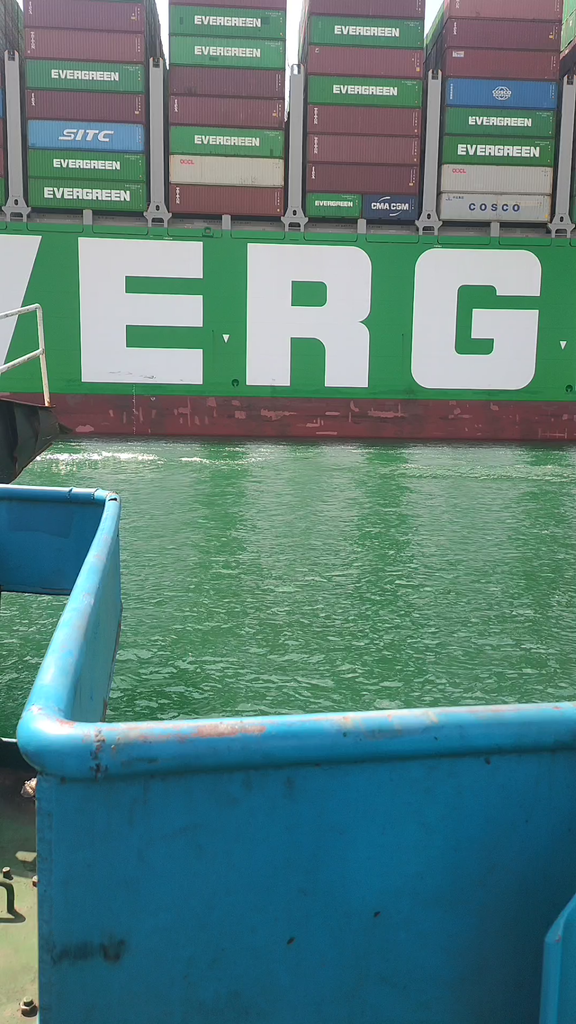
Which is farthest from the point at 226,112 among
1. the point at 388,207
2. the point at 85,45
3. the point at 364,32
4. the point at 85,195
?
the point at 388,207

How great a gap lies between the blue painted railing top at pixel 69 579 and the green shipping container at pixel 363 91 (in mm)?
11698

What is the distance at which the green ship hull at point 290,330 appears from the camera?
39.6 feet

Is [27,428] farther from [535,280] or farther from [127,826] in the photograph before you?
[535,280]

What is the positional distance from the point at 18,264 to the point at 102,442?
3.05 metres

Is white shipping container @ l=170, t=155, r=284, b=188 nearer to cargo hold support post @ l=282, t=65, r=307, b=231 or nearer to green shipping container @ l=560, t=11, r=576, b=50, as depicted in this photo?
cargo hold support post @ l=282, t=65, r=307, b=231

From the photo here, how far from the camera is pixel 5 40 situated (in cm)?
1281

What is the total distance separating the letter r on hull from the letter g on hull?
0.87 m

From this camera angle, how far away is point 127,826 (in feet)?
3.44

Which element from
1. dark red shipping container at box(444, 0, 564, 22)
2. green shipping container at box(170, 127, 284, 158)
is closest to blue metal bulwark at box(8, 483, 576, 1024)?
green shipping container at box(170, 127, 284, 158)

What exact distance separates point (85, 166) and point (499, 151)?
647cm

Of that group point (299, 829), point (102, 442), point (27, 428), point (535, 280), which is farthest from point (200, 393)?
point (299, 829)

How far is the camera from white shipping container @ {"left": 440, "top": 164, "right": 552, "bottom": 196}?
12.7 meters

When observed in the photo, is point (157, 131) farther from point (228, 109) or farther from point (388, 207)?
point (388, 207)

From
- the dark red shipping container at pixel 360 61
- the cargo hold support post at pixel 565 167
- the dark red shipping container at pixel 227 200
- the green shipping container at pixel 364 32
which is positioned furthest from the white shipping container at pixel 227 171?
the cargo hold support post at pixel 565 167
